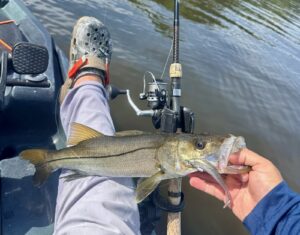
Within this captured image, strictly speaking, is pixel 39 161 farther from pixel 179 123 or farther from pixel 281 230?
pixel 281 230

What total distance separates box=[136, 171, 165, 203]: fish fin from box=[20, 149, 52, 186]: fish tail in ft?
2.39

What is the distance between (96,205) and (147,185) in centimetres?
38

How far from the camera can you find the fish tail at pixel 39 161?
9.05 ft

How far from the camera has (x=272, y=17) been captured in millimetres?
13172

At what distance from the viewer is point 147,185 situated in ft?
8.17

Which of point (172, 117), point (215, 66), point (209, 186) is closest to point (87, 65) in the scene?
point (172, 117)

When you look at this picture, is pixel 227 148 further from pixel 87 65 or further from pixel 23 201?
pixel 87 65

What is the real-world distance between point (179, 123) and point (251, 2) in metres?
12.6

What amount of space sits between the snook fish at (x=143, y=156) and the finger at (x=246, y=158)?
0.15ft

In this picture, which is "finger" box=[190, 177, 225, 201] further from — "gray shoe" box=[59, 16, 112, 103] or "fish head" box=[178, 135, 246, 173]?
"gray shoe" box=[59, 16, 112, 103]

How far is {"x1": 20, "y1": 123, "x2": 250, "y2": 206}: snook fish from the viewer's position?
2332mm

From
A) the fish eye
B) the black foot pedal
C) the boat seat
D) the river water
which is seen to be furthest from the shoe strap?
the fish eye

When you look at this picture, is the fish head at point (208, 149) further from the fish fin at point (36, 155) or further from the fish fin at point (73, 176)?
the fish fin at point (36, 155)

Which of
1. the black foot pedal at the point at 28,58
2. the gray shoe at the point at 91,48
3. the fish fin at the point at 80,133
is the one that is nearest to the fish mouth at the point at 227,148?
the fish fin at the point at 80,133
